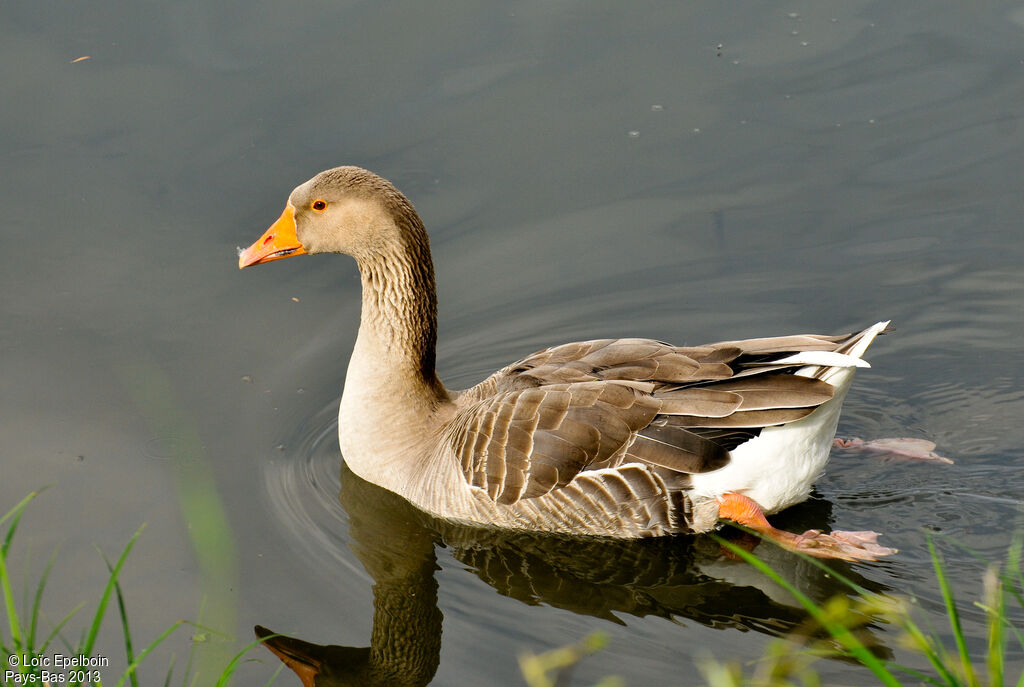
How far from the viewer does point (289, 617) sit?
5.72 m

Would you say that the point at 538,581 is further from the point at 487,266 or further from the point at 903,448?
the point at 487,266

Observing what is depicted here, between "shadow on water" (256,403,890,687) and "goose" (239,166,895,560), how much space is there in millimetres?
119

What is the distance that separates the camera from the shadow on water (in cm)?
553

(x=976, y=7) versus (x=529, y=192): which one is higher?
(x=976, y=7)

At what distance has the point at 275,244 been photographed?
6770mm

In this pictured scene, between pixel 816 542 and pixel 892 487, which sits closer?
pixel 816 542

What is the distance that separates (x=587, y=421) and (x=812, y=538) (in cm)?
133

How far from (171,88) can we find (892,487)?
6.72 metres

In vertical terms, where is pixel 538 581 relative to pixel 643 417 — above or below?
below

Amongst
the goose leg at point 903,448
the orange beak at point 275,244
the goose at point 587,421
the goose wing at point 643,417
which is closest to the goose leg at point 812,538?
the goose at point 587,421

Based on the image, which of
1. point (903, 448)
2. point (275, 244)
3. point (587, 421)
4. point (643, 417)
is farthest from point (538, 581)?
point (275, 244)

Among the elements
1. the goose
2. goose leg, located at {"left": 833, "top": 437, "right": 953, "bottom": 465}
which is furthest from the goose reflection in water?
goose leg, located at {"left": 833, "top": 437, "right": 953, "bottom": 465}

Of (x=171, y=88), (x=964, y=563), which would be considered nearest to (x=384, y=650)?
(x=964, y=563)

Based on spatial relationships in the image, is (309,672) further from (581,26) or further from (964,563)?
(581,26)
